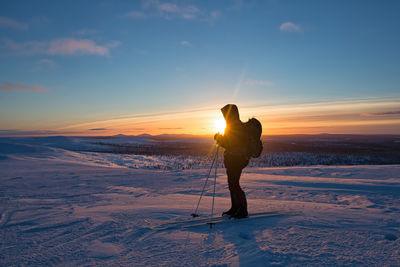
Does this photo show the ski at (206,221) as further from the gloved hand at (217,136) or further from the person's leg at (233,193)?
the gloved hand at (217,136)

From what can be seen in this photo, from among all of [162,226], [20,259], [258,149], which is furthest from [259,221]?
[20,259]

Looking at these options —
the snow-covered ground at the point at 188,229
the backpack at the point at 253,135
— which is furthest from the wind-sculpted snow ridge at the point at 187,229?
the backpack at the point at 253,135

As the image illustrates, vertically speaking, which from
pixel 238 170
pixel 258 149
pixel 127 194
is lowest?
pixel 127 194

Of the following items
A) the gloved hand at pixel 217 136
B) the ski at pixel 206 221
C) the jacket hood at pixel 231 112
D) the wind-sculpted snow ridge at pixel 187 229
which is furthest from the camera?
the gloved hand at pixel 217 136

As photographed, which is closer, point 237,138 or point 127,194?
point 237,138

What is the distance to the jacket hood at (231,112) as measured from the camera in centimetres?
650

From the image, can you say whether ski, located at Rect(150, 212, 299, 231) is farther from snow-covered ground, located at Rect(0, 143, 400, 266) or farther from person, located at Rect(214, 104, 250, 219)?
person, located at Rect(214, 104, 250, 219)

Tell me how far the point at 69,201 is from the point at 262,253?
6.06 metres

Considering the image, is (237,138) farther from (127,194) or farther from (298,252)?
(127,194)

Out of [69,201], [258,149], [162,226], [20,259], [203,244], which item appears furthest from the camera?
[69,201]

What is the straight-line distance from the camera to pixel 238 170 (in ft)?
21.9

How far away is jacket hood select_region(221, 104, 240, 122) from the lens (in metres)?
6.50

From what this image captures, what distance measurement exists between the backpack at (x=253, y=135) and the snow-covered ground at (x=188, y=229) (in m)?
1.32

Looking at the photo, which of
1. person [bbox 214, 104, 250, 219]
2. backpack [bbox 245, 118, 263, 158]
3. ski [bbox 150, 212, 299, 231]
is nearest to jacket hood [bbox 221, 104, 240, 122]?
person [bbox 214, 104, 250, 219]
